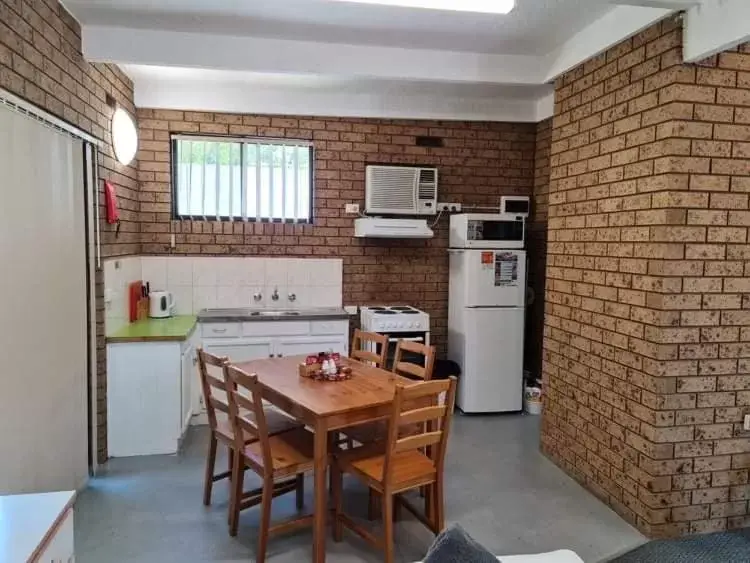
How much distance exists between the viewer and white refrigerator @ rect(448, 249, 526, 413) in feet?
15.6

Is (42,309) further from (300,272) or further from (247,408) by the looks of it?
(300,272)

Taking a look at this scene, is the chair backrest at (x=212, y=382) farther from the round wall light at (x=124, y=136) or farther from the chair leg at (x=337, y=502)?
the round wall light at (x=124, y=136)

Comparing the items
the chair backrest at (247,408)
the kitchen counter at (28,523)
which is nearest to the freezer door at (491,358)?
the chair backrest at (247,408)

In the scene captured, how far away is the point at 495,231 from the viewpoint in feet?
15.7

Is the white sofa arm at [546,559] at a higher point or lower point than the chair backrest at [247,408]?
lower

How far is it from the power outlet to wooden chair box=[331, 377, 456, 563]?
2.62m

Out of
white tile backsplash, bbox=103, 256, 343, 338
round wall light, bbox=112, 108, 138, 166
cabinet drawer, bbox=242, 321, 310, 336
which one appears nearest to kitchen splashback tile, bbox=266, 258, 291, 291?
white tile backsplash, bbox=103, 256, 343, 338

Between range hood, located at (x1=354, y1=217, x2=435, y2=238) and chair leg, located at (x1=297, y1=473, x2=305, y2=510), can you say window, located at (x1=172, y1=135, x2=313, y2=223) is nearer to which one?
range hood, located at (x1=354, y1=217, x2=435, y2=238)

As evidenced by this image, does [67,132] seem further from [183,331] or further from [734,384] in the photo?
[734,384]

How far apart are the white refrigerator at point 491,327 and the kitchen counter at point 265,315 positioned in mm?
1093

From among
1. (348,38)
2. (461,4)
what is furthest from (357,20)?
(461,4)

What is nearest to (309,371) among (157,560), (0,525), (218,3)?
(157,560)

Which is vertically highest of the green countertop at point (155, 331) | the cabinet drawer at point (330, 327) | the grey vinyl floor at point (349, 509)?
the green countertop at point (155, 331)

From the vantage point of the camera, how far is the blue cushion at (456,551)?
1322 millimetres
